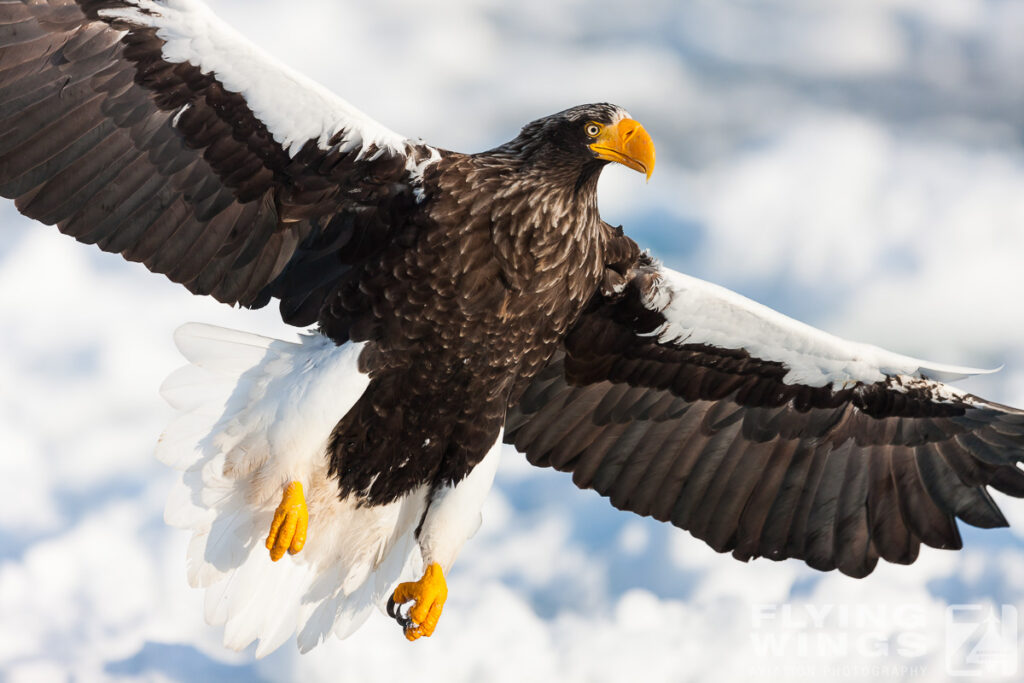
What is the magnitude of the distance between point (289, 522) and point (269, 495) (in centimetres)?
19

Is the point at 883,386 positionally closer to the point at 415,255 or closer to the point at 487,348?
the point at 487,348

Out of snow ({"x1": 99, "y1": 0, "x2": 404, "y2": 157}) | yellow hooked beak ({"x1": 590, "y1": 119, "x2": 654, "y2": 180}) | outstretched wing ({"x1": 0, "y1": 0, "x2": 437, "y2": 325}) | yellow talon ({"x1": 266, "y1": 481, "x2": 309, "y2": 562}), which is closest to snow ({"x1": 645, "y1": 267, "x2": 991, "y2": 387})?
yellow hooked beak ({"x1": 590, "y1": 119, "x2": 654, "y2": 180})

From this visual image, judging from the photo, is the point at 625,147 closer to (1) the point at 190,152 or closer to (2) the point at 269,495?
(1) the point at 190,152

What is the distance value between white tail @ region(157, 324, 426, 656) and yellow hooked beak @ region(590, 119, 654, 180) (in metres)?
1.49

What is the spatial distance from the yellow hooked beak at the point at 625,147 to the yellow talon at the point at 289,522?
82.8 inches

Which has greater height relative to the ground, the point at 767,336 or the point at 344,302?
the point at 767,336

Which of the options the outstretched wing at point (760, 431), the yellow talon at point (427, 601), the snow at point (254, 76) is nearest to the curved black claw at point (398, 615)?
the yellow talon at point (427, 601)

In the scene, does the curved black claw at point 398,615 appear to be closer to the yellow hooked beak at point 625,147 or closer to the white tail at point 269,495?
the white tail at point 269,495

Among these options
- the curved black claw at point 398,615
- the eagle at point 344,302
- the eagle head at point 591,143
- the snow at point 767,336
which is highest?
the eagle head at point 591,143

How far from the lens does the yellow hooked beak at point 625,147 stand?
17.5 feet

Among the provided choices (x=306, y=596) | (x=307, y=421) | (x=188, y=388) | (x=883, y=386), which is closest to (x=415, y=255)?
(x=307, y=421)

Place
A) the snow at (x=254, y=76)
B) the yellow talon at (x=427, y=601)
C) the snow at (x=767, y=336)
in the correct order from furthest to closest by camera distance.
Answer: the snow at (x=767, y=336) → the yellow talon at (x=427, y=601) → the snow at (x=254, y=76)

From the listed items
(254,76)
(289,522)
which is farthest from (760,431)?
(254,76)

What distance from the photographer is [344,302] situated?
17.2 feet
